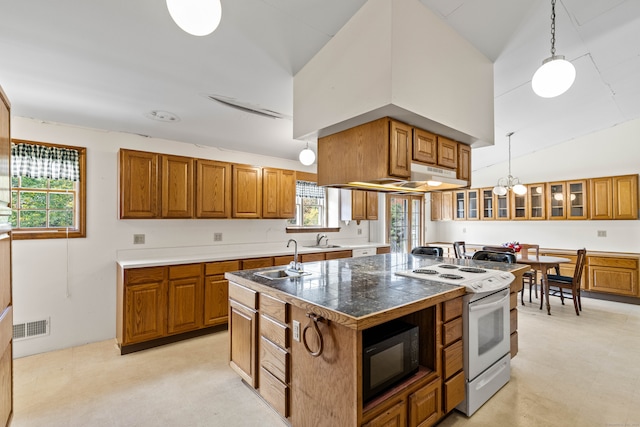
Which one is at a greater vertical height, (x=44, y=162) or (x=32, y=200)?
(x=44, y=162)

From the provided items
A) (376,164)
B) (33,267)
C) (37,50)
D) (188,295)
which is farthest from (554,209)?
(33,267)

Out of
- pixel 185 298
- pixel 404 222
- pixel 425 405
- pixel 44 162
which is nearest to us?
pixel 425 405

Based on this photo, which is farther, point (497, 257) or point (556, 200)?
point (556, 200)

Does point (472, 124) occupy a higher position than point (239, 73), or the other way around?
point (239, 73)

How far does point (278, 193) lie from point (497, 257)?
292 cm

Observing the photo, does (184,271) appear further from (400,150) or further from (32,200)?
(400,150)

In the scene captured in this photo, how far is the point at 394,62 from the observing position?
1.96 metres

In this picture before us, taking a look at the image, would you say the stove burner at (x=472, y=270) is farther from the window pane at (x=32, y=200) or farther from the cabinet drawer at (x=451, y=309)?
the window pane at (x=32, y=200)

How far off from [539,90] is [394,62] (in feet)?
3.53

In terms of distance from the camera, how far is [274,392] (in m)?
2.07

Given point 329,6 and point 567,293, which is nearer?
point 329,6

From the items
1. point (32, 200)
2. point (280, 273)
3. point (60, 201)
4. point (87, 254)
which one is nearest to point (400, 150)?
point (280, 273)

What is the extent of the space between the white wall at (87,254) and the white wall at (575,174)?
6166 millimetres

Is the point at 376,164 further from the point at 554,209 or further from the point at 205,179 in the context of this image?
the point at 554,209
